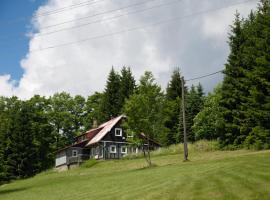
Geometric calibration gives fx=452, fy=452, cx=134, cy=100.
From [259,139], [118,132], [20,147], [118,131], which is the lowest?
[259,139]

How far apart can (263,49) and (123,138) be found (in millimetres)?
35456

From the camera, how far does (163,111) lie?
204 feet

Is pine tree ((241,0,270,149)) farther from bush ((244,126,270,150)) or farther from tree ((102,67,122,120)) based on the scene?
tree ((102,67,122,120))

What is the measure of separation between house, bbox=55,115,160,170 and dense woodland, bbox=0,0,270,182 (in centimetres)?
554

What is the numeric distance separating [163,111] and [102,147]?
46.3ft

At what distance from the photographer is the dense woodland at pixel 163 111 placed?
44656mm

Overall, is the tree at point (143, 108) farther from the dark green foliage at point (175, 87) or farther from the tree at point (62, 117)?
the tree at point (62, 117)

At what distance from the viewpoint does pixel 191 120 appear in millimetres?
73875

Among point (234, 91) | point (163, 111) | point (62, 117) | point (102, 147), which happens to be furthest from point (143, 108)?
point (62, 117)

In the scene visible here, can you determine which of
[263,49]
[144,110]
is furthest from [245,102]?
[144,110]

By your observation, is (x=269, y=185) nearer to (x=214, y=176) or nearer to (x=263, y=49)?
(x=214, y=176)

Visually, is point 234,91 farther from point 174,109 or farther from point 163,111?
point 174,109

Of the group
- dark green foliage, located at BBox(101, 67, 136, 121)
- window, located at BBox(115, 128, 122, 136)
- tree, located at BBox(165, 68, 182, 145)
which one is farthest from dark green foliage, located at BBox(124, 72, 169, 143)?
dark green foliage, located at BBox(101, 67, 136, 121)

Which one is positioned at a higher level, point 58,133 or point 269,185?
point 58,133
